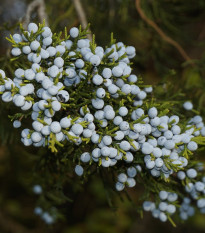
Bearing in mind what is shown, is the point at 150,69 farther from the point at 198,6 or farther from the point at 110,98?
the point at 110,98

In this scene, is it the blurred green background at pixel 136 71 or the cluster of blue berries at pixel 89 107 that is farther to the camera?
the blurred green background at pixel 136 71

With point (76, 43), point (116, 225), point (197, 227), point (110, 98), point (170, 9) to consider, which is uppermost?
point (170, 9)

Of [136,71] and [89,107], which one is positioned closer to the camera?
[89,107]

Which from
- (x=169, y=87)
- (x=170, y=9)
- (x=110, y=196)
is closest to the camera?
(x=110, y=196)

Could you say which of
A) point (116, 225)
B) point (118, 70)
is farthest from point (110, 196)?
point (116, 225)

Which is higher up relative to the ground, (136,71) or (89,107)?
(136,71)
